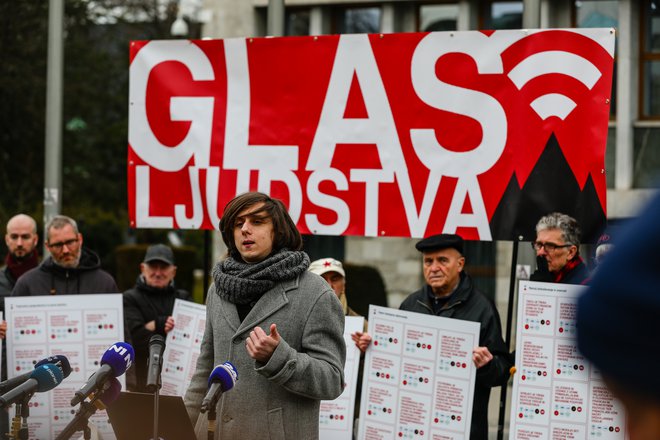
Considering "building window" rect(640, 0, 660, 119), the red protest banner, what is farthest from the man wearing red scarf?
"building window" rect(640, 0, 660, 119)

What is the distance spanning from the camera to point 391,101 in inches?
243

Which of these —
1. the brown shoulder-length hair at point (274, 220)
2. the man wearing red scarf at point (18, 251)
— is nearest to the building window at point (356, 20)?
the man wearing red scarf at point (18, 251)

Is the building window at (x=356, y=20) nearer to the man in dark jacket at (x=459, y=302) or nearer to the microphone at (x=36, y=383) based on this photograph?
the man in dark jacket at (x=459, y=302)

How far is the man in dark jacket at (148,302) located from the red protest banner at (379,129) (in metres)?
Result: 0.61

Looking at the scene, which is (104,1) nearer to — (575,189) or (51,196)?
(51,196)

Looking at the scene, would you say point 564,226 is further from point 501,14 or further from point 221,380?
point 501,14

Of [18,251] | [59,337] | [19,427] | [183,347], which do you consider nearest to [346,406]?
[183,347]

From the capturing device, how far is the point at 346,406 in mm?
5867

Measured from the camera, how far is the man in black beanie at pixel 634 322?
3.20 ft

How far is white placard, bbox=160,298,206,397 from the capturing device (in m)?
6.28

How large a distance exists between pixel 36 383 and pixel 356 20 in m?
14.5

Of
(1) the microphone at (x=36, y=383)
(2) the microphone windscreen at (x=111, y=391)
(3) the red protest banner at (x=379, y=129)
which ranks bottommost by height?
(2) the microphone windscreen at (x=111, y=391)

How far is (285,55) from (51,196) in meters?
3.77

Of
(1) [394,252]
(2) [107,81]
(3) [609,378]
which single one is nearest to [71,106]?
(2) [107,81]
